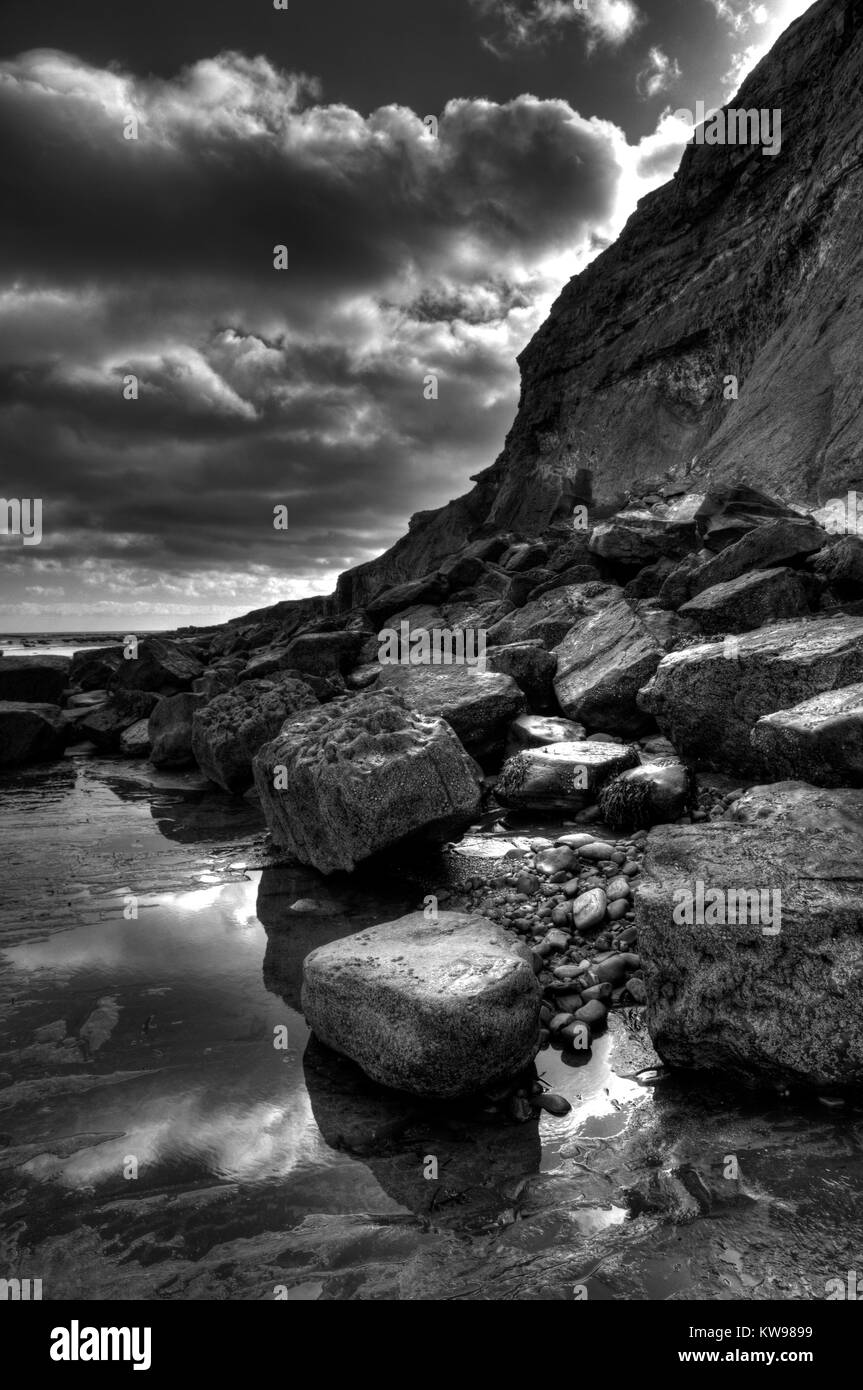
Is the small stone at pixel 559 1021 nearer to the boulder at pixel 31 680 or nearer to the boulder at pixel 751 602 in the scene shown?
the boulder at pixel 751 602

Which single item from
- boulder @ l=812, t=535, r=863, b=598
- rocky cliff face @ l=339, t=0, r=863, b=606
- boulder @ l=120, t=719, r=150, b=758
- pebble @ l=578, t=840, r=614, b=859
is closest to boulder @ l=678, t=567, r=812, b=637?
boulder @ l=812, t=535, r=863, b=598

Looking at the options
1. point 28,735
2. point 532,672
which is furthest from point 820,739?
point 28,735

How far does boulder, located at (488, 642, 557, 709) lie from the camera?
435 inches

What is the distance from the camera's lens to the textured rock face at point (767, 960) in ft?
11.6

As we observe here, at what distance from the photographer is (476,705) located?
376 inches

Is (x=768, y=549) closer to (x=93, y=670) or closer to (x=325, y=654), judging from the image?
(x=325, y=654)

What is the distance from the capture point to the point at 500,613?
1748 centimetres

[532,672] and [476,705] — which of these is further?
[532,672]

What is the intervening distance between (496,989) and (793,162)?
36199 mm

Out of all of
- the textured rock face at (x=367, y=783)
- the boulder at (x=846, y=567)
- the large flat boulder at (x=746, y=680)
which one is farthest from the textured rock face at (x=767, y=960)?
the boulder at (x=846, y=567)

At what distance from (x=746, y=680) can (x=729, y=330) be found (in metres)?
29.5

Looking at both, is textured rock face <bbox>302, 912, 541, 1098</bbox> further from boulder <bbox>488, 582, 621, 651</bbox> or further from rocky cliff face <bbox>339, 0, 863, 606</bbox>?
rocky cliff face <bbox>339, 0, 863, 606</bbox>

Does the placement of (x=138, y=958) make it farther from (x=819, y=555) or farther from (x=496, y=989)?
(x=819, y=555)
